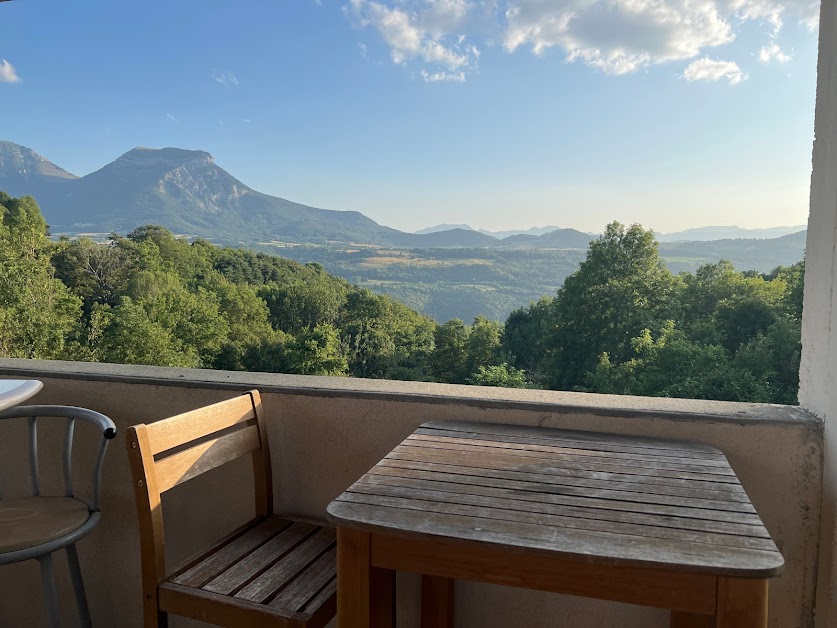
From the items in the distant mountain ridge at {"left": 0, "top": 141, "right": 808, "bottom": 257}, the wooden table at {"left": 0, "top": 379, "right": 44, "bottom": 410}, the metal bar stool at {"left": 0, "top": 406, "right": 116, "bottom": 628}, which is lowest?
the metal bar stool at {"left": 0, "top": 406, "right": 116, "bottom": 628}

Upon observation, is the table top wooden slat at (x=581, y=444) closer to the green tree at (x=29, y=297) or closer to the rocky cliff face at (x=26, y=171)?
the green tree at (x=29, y=297)

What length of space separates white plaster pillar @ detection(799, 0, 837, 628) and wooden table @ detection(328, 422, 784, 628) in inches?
11.4

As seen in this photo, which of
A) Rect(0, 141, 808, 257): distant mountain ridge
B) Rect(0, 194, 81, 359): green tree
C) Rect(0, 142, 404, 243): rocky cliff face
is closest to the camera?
Rect(0, 194, 81, 359): green tree

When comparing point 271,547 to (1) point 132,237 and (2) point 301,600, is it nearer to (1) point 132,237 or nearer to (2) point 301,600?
(2) point 301,600

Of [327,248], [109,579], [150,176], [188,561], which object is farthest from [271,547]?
[150,176]

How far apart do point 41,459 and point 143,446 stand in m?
0.86

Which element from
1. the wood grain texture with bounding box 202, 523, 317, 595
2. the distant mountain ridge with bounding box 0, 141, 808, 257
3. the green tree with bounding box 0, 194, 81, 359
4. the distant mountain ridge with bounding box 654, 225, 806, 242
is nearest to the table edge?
the wood grain texture with bounding box 202, 523, 317, 595

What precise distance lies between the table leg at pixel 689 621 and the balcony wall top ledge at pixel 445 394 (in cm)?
40

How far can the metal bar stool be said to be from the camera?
1240mm

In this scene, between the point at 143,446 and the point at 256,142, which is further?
the point at 256,142

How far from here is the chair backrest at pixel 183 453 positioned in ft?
3.78

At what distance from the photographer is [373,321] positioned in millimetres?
26469

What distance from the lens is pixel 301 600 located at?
1.09 m

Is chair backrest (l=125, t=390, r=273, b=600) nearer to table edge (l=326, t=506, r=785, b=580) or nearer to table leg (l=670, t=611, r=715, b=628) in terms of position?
table edge (l=326, t=506, r=785, b=580)
